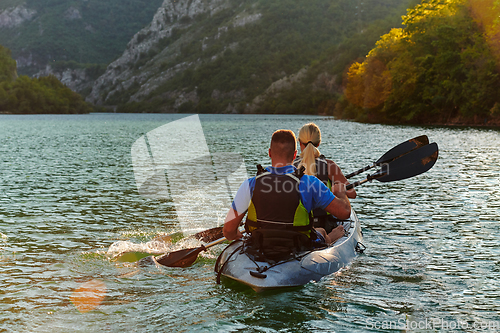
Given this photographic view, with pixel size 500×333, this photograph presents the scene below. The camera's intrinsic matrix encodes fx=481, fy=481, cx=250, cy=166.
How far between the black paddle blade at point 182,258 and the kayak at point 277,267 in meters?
0.71

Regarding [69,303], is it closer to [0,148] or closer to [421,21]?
[0,148]

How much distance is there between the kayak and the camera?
7031 millimetres

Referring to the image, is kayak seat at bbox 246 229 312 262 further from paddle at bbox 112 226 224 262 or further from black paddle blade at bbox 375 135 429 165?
black paddle blade at bbox 375 135 429 165

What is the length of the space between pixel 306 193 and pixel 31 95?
171 metres

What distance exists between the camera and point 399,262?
29.6ft

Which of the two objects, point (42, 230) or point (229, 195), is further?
point (229, 195)

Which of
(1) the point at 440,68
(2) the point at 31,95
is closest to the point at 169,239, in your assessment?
(1) the point at 440,68

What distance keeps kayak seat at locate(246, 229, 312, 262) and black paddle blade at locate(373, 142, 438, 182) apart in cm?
443

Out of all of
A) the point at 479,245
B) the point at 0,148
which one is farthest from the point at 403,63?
the point at 479,245

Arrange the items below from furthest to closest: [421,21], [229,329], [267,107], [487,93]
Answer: [267,107] → [421,21] → [487,93] → [229,329]

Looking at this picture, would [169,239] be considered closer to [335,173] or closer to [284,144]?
[335,173]

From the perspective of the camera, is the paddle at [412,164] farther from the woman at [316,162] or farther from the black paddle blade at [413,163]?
the woman at [316,162]

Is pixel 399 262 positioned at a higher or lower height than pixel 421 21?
lower

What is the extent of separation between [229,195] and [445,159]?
14371 millimetres
